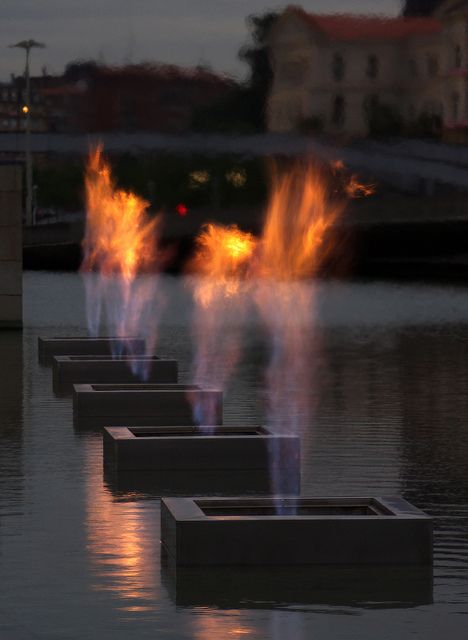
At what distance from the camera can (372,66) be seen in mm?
43469

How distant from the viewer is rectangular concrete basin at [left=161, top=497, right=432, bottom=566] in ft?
41.4

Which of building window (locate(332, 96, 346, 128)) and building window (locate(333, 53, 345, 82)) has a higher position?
building window (locate(333, 53, 345, 82))

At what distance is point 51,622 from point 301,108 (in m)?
40.8

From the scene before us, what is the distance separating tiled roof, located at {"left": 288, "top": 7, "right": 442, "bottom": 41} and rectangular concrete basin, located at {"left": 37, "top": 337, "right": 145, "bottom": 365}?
432 inches

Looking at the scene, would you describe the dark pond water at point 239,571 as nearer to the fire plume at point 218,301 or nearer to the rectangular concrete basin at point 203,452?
the rectangular concrete basin at point 203,452

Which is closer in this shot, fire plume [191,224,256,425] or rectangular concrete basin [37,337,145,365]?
fire plume [191,224,256,425]

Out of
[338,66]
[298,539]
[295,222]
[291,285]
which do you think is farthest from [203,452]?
[295,222]

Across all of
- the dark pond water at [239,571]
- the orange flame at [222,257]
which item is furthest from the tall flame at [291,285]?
the orange flame at [222,257]

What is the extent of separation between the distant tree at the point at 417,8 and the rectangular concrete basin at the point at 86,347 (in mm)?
11963

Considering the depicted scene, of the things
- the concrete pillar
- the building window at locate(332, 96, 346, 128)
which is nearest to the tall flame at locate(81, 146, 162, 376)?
the concrete pillar

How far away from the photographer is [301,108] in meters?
51.1

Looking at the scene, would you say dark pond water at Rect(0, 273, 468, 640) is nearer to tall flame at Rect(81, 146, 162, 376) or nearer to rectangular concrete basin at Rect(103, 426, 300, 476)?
rectangular concrete basin at Rect(103, 426, 300, 476)

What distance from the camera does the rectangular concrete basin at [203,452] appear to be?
17734 mm

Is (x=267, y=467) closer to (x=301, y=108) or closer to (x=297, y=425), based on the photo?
(x=297, y=425)
